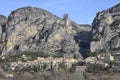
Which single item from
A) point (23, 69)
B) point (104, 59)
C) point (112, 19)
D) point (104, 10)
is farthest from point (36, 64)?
point (104, 10)

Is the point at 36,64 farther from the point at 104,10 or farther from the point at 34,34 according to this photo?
the point at 104,10

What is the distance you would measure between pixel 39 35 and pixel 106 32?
83.2 ft

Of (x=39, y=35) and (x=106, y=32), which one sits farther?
(x=39, y=35)

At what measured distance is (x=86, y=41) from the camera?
181 m

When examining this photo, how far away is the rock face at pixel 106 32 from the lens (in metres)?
164

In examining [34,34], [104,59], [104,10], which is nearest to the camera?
[104,59]

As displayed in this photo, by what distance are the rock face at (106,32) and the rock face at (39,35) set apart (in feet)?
24.3

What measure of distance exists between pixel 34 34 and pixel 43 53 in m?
13.2

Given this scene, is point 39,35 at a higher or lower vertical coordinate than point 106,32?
higher

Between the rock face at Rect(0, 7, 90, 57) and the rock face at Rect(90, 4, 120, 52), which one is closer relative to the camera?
the rock face at Rect(90, 4, 120, 52)

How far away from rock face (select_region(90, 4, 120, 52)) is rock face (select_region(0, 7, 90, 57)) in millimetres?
7400

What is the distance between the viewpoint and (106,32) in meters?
168

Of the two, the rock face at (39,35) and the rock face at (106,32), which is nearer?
the rock face at (106,32)

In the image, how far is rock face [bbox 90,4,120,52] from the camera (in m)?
164
